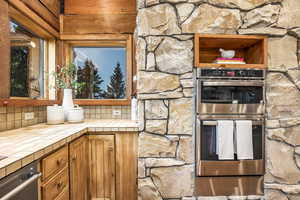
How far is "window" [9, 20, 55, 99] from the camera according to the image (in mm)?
1960

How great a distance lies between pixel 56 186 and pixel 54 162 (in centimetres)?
18

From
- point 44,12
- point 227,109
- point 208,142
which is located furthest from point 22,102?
point 227,109

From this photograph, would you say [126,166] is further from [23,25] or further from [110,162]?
[23,25]

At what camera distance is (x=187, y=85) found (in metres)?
1.84

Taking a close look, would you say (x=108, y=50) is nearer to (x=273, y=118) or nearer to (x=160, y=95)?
(x=160, y=95)

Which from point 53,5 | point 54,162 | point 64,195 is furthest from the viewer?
point 53,5

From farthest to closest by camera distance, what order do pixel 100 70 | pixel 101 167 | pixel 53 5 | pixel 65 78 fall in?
1. pixel 100 70
2. pixel 65 78
3. pixel 53 5
4. pixel 101 167

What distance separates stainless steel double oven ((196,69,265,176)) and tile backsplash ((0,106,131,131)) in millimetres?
1175

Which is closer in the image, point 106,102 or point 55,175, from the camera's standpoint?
point 55,175

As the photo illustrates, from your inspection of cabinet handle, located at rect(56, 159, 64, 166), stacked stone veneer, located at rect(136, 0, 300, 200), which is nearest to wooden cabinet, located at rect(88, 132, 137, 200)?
stacked stone veneer, located at rect(136, 0, 300, 200)

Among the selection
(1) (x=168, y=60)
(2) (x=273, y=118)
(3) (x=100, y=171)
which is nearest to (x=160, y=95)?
(1) (x=168, y=60)

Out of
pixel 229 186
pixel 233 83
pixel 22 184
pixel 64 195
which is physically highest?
pixel 233 83

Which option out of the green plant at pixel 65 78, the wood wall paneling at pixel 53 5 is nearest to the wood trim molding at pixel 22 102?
the green plant at pixel 65 78

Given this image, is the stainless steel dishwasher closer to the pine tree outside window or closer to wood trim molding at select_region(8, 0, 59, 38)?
wood trim molding at select_region(8, 0, 59, 38)
